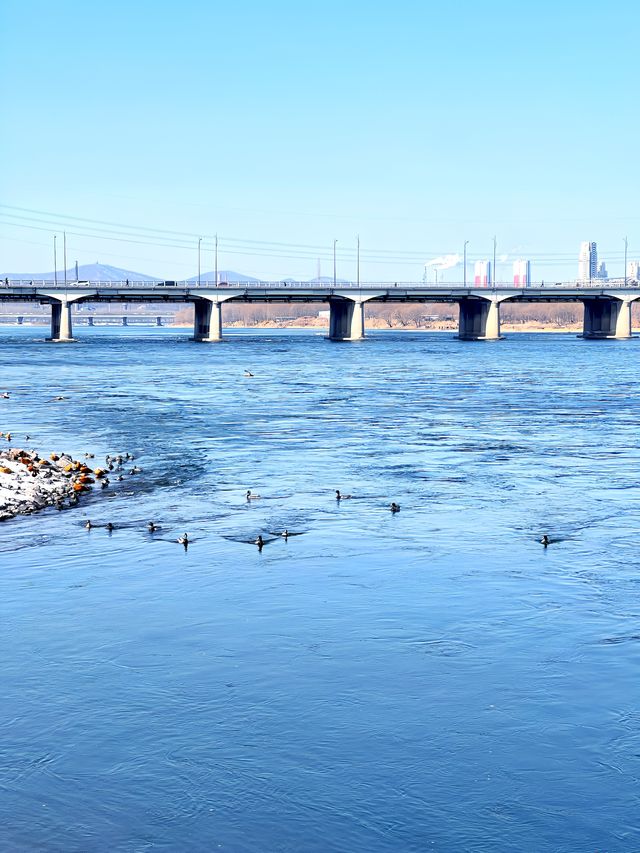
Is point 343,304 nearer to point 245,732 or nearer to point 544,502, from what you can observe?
point 544,502

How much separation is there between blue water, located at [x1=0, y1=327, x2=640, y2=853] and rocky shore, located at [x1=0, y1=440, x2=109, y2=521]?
0.95 meters

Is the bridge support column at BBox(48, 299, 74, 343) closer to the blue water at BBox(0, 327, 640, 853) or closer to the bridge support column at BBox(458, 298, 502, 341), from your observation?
the bridge support column at BBox(458, 298, 502, 341)

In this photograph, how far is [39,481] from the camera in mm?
33125

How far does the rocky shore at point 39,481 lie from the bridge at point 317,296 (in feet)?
411

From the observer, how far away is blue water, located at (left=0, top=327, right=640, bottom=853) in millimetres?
12531

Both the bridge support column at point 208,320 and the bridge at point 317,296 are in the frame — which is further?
the bridge support column at point 208,320

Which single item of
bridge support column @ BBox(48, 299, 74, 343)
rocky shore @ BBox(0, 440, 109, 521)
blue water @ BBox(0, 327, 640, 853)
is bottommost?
blue water @ BBox(0, 327, 640, 853)

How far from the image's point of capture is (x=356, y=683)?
16.6 m

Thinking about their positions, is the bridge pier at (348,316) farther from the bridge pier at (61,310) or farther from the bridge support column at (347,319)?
the bridge pier at (61,310)

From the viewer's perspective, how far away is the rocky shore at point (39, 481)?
30.6 m

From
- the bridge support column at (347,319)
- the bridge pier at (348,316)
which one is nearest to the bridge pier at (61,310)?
the bridge pier at (348,316)

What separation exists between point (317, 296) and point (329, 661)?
162 m

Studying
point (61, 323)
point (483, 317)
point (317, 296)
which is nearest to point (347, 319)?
point (317, 296)

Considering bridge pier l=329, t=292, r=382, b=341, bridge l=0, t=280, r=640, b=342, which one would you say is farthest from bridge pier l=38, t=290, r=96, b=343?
bridge pier l=329, t=292, r=382, b=341
